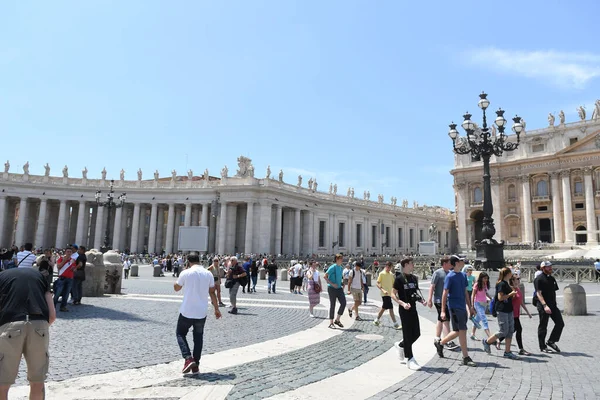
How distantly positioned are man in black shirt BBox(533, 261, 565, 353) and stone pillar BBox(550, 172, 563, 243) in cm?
5788

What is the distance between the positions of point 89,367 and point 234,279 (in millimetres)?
6828

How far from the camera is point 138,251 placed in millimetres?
56438

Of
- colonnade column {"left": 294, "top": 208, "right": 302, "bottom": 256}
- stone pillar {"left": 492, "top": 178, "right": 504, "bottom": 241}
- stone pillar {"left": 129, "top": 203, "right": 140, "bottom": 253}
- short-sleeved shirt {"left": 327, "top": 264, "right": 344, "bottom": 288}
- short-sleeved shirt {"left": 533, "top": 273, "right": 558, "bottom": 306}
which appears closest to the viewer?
short-sleeved shirt {"left": 533, "top": 273, "right": 558, "bottom": 306}

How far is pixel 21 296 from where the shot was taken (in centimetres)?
406

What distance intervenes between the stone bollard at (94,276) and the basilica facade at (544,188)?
56779 millimetres

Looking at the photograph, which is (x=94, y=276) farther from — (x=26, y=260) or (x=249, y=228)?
(x=249, y=228)

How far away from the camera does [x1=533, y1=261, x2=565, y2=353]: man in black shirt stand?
7867 mm

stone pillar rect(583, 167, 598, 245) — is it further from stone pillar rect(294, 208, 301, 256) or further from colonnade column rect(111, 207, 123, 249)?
colonnade column rect(111, 207, 123, 249)

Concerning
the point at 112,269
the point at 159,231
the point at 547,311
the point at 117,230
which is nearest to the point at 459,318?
the point at 547,311

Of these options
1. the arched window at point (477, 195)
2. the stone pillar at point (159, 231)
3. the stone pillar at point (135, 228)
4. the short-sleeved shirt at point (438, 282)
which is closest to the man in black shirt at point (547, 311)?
the short-sleeved shirt at point (438, 282)

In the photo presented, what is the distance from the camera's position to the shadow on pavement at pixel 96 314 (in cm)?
1067

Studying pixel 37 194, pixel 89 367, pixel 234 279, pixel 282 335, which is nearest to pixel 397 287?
pixel 282 335

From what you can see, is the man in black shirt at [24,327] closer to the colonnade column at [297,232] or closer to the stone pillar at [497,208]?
the colonnade column at [297,232]

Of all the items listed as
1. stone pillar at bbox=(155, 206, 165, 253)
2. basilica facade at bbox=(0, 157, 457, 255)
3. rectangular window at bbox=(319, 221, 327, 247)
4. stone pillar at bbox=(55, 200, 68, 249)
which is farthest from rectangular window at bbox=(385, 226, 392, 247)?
stone pillar at bbox=(55, 200, 68, 249)
